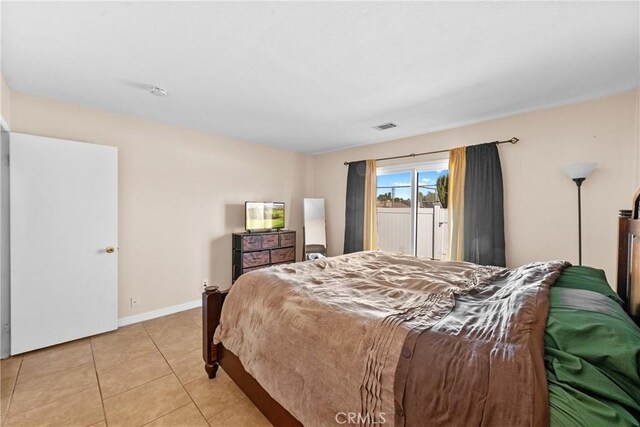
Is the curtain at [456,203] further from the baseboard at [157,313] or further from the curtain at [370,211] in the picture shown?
the baseboard at [157,313]

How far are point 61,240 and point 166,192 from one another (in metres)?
1.19

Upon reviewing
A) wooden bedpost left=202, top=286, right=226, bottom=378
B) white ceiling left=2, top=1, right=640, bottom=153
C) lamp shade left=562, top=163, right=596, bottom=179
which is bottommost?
wooden bedpost left=202, top=286, right=226, bottom=378

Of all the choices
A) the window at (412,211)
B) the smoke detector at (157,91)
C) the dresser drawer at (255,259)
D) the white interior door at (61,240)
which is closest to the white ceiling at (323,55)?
the smoke detector at (157,91)

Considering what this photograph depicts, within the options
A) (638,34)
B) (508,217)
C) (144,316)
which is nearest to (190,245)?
(144,316)

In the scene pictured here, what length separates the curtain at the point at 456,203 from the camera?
3441 mm

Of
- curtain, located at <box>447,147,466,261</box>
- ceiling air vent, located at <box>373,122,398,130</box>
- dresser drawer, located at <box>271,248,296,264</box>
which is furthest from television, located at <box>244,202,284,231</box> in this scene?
curtain, located at <box>447,147,466,261</box>

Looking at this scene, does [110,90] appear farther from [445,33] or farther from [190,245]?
[445,33]

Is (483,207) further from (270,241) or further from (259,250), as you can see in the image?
(259,250)

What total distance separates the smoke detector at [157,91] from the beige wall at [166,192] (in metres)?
1.03

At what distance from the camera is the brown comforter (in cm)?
90

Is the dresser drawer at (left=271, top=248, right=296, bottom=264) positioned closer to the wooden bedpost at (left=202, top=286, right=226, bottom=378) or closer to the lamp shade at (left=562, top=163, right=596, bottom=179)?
A: the wooden bedpost at (left=202, top=286, right=226, bottom=378)

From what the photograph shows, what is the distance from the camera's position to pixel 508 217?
3164mm

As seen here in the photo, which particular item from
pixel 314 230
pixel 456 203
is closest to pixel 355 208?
pixel 314 230

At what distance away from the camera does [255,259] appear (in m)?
4.13
